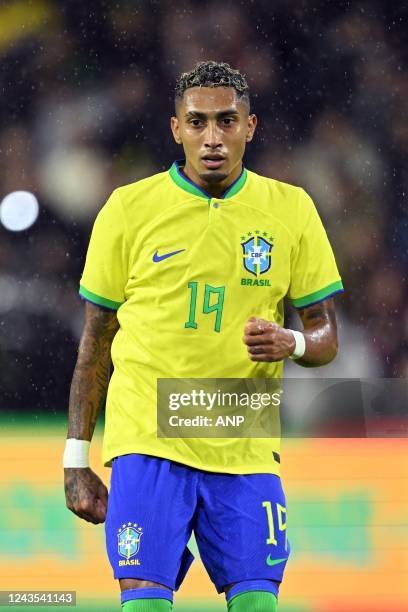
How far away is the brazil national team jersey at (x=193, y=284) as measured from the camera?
2.81 metres

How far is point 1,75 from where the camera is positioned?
4.36 m

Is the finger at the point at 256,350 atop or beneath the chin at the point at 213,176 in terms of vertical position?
beneath

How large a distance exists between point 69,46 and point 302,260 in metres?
1.74

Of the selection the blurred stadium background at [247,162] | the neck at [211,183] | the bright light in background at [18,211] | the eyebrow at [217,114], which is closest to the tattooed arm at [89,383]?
the neck at [211,183]

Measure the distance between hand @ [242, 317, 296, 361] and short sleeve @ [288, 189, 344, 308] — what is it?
0.30 metres

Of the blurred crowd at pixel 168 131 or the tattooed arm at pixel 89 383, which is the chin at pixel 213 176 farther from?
the blurred crowd at pixel 168 131

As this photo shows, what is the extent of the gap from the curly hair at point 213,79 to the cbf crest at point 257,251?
0.33m

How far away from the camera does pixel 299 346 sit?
2844mm

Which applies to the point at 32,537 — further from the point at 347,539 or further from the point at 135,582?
the point at 135,582

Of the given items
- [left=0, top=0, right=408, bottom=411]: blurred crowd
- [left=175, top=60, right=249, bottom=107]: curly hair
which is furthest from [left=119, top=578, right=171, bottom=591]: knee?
[left=0, top=0, right=408, bottom=411]: blurred crowd

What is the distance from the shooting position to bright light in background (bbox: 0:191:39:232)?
4.31 meters

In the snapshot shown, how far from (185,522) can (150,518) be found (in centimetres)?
8

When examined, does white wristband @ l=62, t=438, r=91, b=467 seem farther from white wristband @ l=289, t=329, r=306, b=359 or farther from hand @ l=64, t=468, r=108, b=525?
white wristband @ l=289, t=329, r=306, b=359

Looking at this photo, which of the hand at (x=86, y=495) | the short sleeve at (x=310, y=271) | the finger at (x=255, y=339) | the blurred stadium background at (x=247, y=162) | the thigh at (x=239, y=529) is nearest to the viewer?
the finger at (x=255, y=339)
